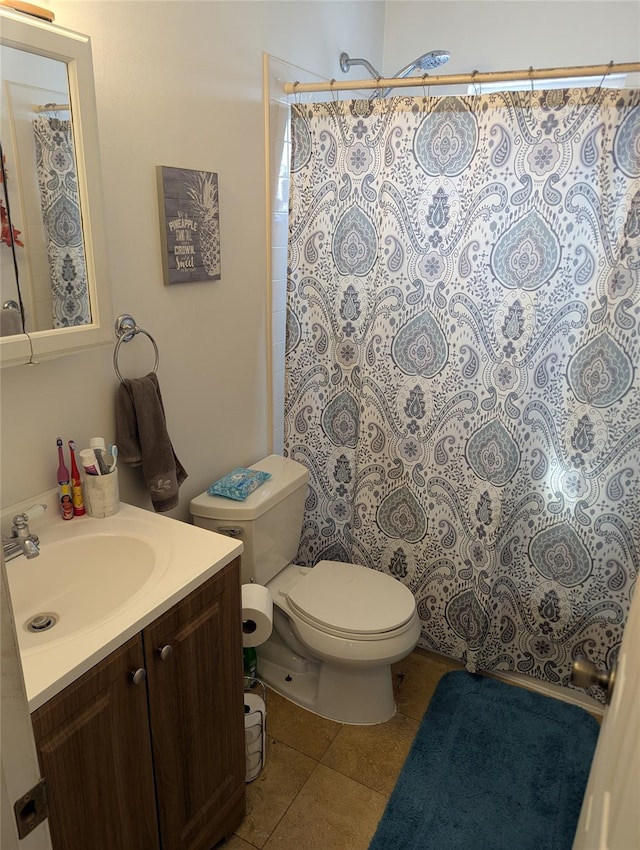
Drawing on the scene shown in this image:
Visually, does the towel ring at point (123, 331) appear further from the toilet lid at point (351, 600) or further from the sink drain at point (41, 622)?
the toilet lid at point (351, 600)

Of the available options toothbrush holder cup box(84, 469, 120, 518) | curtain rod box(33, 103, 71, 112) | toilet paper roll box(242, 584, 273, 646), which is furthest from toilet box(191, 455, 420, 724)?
curtain rod box(33, 103, 71, 112)

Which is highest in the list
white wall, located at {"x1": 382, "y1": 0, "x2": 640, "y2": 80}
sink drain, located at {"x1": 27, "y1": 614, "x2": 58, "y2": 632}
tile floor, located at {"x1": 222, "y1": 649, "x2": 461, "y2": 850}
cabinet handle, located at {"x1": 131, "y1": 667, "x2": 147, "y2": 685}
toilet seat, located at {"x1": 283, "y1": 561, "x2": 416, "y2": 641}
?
white wall, located at {"x1": 382, "y1": 0, "x2": 640, "y2": 80}

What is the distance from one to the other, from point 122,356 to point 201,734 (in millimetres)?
976

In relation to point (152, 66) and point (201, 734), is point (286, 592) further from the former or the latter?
point (152, 66)

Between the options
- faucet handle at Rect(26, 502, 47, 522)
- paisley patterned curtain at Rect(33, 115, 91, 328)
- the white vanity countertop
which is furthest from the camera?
faucet handle at Rect(26, 502, 47, 522)

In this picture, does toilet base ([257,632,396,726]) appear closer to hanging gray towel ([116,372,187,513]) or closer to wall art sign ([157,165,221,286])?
hanging gray towel ([116,372,187,513])

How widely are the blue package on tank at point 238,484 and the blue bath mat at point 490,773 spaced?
992 mm

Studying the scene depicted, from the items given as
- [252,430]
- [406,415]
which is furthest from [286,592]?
[406,415]

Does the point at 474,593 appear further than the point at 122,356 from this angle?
Yes

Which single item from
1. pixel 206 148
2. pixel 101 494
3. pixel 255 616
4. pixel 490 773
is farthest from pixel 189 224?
pixel 490 773

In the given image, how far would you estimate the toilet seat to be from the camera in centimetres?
190

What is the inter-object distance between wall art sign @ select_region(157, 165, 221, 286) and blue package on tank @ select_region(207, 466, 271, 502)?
0.65 metres

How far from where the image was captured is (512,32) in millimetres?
2291

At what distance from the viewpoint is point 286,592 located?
6.79ft
